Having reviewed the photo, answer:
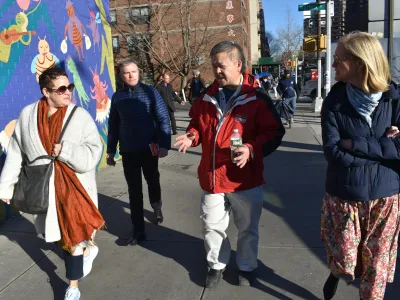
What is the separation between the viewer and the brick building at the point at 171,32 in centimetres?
3045

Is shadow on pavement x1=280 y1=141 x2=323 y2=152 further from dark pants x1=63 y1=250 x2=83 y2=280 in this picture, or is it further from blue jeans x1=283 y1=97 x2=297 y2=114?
dark pants x1=63 y1=250 x2=83 y2=280

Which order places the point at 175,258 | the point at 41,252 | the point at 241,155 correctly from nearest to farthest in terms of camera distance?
the point at 241,155, the point at 175,258, the point at 41,252

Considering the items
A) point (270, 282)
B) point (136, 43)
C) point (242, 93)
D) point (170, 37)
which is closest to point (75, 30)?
point (242, 93)

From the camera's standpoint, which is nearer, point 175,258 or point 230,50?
point 230,50

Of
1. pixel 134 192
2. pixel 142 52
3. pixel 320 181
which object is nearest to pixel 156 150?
pixel 134 192

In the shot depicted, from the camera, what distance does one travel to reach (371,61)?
2.32 m

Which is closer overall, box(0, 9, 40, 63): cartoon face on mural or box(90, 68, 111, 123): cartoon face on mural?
box(0, 9, 40, 63): cartoon face on mural

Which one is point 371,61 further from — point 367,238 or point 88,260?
point 88,260

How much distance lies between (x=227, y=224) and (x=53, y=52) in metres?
3.98

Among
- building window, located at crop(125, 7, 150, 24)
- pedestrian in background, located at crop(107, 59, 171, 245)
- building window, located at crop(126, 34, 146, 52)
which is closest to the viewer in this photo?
pedestrian in background, located at crop(107, 59, 171, 245)

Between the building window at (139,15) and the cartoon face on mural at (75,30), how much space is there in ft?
82.2

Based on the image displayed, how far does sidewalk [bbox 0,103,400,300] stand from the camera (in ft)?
10.6

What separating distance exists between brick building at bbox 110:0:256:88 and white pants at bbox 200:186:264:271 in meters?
26.7

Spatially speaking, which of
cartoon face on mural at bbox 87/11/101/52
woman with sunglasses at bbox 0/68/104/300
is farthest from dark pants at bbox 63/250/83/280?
cartoon face on mural at bbox 87/11/101/52
